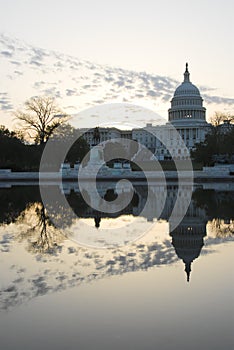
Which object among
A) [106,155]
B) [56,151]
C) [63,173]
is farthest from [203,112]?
[63,173]

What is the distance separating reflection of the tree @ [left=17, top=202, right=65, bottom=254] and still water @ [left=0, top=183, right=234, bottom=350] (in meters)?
0.03

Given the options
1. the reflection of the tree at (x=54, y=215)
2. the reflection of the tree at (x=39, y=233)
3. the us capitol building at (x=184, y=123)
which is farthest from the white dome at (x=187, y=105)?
the reflection of the tree at (x=39, y=233)

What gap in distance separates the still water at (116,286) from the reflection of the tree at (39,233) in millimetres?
26

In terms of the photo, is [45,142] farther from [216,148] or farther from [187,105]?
[187,105]

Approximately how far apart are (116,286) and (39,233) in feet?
18.4

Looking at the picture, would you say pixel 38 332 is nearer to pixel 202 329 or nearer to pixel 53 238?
pixel 202 329

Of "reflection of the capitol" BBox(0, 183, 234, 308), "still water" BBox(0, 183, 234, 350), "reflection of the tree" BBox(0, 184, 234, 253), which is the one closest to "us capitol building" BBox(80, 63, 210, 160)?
"reflection of the tree" BBox(0, 184, 234, 253)

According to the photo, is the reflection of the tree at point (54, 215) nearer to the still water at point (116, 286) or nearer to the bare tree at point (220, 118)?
the still water at point (116, 286)

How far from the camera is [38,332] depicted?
5348mm

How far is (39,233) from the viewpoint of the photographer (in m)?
12.4

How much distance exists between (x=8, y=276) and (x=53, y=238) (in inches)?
150

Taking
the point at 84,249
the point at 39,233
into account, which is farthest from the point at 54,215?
the point at 84,249

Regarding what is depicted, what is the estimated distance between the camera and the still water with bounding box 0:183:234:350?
5.24 metres

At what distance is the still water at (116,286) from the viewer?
524cm
